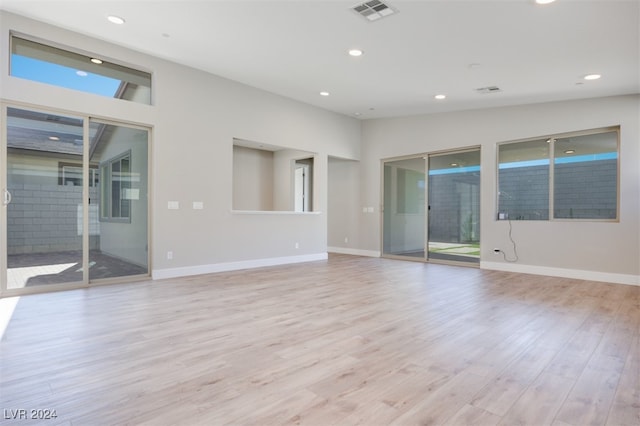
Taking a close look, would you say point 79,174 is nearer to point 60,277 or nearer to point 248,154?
point 60,277

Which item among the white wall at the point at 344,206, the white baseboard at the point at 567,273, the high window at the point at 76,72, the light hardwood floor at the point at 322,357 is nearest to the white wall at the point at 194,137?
the high window at the point at 76,72

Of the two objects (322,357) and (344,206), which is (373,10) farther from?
(344,206)

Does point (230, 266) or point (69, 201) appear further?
point (230, 266)

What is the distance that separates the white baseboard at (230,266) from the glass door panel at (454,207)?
2477mm

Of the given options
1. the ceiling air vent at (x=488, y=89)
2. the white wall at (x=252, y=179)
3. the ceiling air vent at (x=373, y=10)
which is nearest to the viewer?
the ceiling air vent at (x=373, y=10)

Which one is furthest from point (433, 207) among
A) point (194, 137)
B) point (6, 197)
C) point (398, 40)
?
point (6, 197)

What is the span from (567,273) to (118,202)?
23.2 ft

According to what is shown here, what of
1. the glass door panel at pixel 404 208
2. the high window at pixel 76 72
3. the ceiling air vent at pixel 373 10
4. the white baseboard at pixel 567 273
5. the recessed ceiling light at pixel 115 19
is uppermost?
the recessed ceiling light at pixel 115 19

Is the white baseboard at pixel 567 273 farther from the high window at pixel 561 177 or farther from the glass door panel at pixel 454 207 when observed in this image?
the high window at pixel 561 177

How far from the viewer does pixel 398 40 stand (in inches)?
157

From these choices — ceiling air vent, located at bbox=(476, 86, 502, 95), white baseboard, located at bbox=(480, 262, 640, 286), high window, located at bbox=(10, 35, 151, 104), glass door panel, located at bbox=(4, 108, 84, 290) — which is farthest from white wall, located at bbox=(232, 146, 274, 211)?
white baseboard, located at bbox=(480, 262, 640, 286)

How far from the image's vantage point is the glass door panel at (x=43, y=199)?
4.05 meters

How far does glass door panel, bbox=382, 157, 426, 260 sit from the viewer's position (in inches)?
294

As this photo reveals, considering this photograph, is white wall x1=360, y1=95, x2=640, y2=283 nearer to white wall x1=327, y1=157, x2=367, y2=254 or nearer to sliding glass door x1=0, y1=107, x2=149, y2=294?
white wall x1=327, y1=157, x2=367, y2=254
